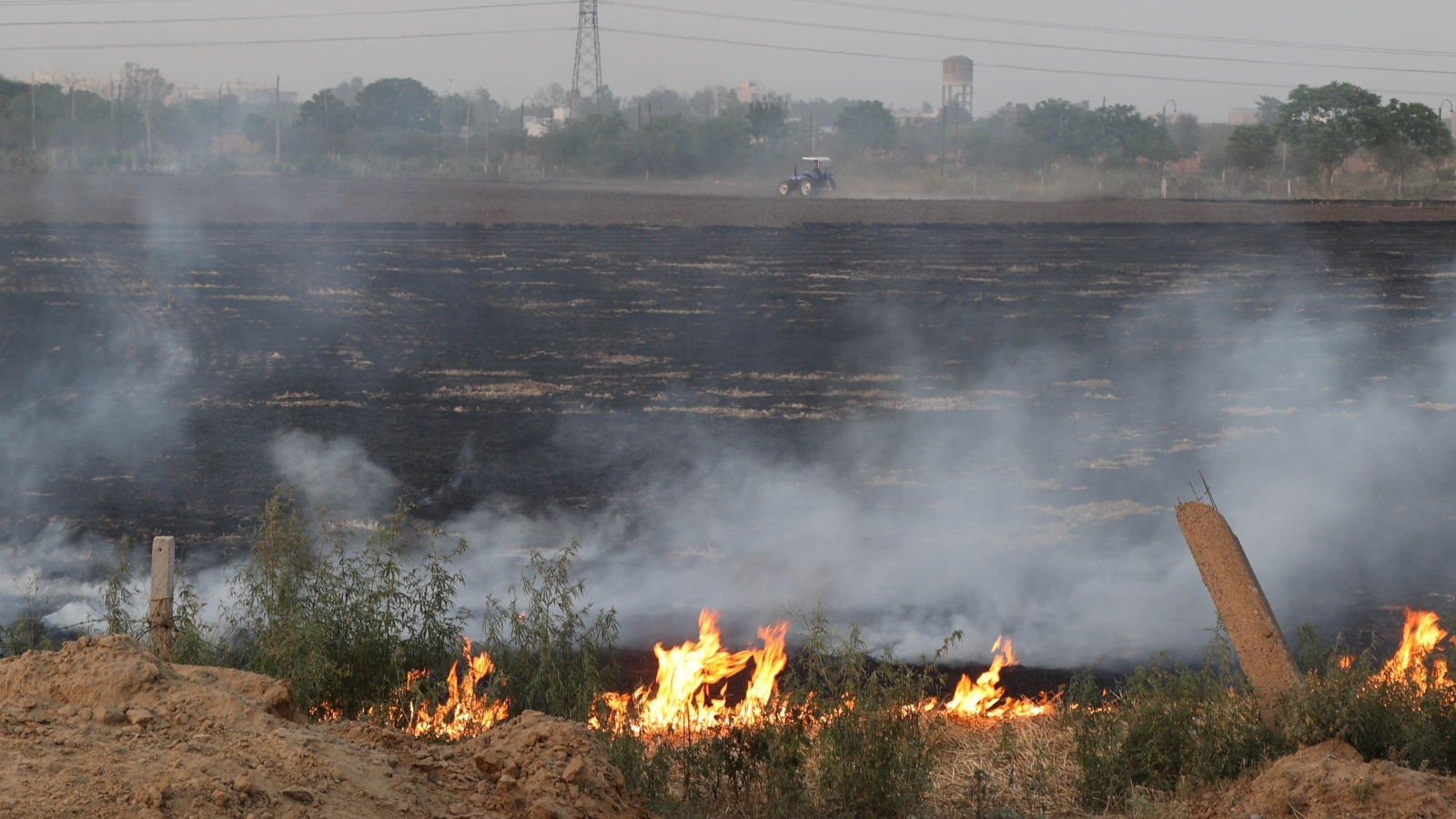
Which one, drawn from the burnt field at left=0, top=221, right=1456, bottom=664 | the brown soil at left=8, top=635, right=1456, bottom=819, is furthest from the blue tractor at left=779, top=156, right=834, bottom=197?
the brown soil at left=8, top=635, right=1456, bottom=819

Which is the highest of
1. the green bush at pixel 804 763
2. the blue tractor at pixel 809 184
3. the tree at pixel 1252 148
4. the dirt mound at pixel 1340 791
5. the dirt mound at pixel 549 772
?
the tree at pixel 1252 148

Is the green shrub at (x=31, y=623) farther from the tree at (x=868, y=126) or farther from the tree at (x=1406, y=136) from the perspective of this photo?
the tree at (x=868, y=126)

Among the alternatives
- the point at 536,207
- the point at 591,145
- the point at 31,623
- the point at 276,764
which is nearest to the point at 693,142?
the point at 591,145

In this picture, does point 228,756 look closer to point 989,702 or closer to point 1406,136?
point 989,702

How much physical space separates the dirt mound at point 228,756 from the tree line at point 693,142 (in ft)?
171

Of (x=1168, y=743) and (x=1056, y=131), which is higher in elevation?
(x=1056, y=131)

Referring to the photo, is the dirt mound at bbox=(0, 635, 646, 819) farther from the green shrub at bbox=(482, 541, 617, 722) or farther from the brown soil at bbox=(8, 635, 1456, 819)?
the green shrub at bbox=(482, 541, 617, 722)

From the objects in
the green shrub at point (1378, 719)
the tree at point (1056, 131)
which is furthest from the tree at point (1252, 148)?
the green shrub at point (1378, 719)

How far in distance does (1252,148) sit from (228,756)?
57.5 metres

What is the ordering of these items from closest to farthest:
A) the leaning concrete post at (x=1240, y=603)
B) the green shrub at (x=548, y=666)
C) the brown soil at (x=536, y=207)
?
1. the leaning concrete post at (x=1240, y=603)
2. the green shrub at (x=548, y=666)
3. the brown soil at (x=536, y=207)

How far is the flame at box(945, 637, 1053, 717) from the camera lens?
764cm

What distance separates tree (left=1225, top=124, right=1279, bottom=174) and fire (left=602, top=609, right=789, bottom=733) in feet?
171

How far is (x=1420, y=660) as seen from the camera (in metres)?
7.09

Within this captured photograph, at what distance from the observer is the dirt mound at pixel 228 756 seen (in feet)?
11.7
